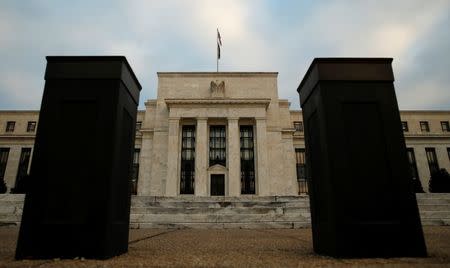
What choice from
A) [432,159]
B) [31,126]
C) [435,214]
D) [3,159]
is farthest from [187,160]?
[432,159]

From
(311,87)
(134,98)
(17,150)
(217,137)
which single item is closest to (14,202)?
(134,98)

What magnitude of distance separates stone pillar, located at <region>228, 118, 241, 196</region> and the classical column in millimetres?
5333

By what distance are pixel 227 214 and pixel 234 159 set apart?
702 inches

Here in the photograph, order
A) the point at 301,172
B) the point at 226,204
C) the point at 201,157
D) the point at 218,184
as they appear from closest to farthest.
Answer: the point at 226,204 < the point at 218,184 < the point at 201,157 < the point at 301,172

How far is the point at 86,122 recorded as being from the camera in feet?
9.45

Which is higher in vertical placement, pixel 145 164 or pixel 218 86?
pixel 218 86

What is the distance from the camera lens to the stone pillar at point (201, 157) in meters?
29.5

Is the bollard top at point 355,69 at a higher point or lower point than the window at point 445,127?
lower

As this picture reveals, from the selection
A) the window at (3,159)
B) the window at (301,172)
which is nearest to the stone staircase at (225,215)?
the window at (301,172)

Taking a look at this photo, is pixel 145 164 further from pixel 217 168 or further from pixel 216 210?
pixel 216 210

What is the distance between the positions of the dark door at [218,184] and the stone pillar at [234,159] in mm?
879

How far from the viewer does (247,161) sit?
31.6 m

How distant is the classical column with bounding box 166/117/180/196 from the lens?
29.6 meters

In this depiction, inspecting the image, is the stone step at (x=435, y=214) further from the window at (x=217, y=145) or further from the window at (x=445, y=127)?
the window at (x=445, y=127)
